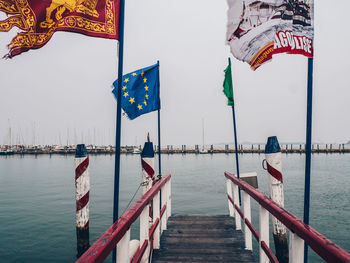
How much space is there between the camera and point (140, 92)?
21.6 feet

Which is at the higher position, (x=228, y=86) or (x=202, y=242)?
(x=228, y=86)

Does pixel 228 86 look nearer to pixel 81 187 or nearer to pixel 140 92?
pixel 140 92

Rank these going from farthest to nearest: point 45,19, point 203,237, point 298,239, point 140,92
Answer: point 140,92
point 203,237
point 45,19
point 298,239

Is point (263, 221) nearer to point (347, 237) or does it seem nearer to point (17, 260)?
point (17, 260)

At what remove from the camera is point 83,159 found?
573 cm

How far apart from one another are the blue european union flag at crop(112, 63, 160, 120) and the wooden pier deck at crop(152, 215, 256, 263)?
3.22m

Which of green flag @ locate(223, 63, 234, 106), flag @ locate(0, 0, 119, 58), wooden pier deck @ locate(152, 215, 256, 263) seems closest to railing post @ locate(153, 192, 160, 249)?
wooden pier deck @ locate(152, 215, 256, 263)

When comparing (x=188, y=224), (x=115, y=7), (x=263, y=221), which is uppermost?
(x=115, y=7)

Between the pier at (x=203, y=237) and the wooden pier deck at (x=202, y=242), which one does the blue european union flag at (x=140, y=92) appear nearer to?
the pier at (x=203, y=237)

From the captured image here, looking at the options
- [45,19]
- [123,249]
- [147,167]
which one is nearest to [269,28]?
[45,19]

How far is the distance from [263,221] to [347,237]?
1029cm

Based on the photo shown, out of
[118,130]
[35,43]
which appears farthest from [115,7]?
[118,130]

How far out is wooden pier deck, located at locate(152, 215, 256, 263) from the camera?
4133 millimetres

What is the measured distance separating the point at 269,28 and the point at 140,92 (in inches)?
162
